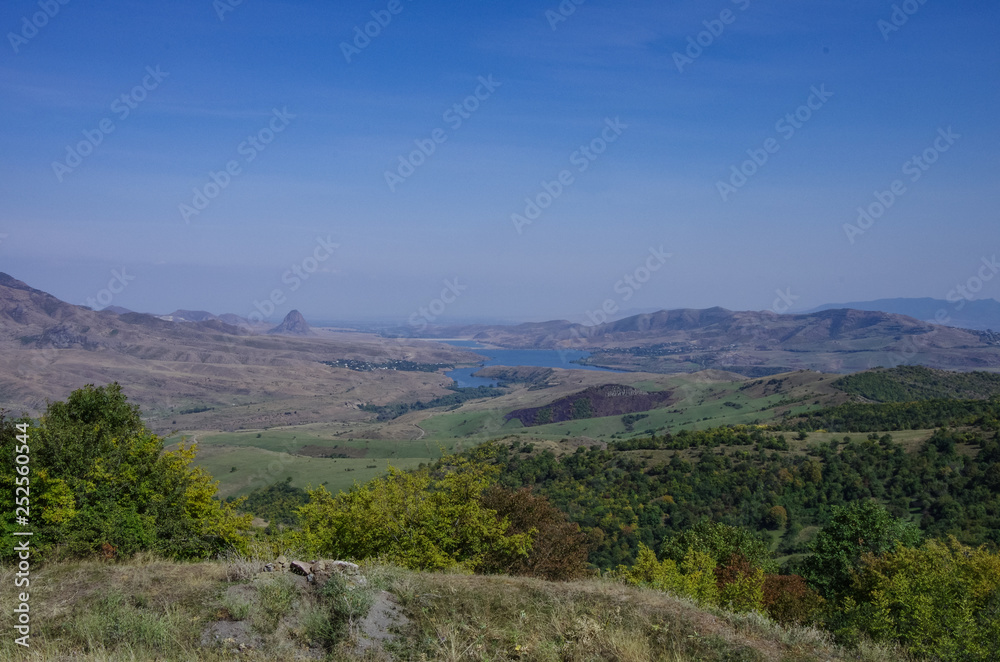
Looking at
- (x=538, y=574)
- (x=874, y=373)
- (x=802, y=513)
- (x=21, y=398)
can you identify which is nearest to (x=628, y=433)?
(x=874, y=373)

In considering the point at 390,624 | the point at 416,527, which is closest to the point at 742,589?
the point at 416,527

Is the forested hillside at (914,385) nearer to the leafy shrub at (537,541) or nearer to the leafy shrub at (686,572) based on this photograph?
the leafy shrub at (686,572)

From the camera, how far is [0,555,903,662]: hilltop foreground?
27.4 feet

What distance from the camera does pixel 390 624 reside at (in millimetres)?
9250

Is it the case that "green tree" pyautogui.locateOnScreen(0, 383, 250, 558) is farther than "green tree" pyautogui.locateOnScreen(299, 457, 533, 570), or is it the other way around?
"green tree" pyautogui.locateOnScreen(299, 457, 533, 570)

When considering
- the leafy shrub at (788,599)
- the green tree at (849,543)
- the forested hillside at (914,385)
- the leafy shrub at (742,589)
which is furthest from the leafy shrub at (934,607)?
the forested hillside at (914,385)

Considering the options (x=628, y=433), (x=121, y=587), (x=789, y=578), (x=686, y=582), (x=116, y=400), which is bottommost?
(x=628, y=433)

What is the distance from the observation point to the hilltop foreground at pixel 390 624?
8.34 m

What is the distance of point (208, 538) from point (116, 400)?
29.5ft

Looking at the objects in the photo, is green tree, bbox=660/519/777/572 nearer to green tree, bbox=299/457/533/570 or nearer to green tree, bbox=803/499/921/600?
green tree, bbox=803/499/921/600

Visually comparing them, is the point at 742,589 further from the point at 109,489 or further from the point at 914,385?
the point at 914,385

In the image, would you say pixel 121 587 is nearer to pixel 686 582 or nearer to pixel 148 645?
pixel 148 645

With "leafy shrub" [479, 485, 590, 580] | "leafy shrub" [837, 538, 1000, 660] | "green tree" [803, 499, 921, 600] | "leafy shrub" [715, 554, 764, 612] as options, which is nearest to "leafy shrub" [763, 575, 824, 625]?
"leafy shrub" [715, 554, 764, 612]

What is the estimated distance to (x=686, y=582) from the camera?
25.6 m
